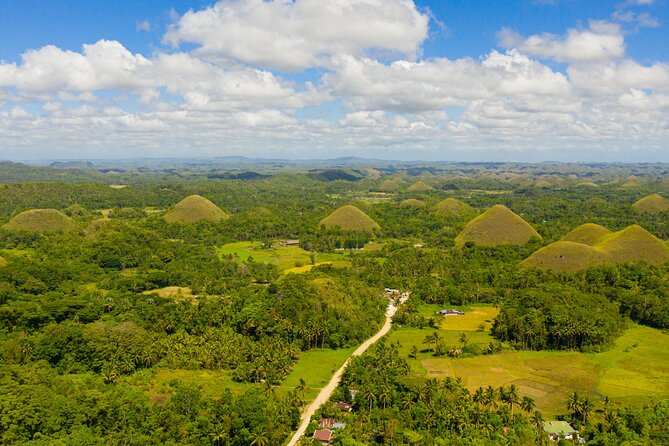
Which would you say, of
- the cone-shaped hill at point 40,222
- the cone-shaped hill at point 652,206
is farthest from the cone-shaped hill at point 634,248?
the cone-shaped hill at point 40,222

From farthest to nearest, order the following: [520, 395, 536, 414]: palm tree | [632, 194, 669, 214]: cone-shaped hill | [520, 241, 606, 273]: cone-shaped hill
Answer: [632, 194, 669, 214]: cone-shaped hill → [520, 241, 606, 273]: cone-shaped hill → [520, 395, 536, 414]: palm tree

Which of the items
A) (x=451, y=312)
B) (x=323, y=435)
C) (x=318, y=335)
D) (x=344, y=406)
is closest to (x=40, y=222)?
(x=318, y=335)

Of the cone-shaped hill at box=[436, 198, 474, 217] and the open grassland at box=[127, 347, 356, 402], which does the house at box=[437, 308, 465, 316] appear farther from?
the cone-shaped hill at box=[436, 198, 474, 217]

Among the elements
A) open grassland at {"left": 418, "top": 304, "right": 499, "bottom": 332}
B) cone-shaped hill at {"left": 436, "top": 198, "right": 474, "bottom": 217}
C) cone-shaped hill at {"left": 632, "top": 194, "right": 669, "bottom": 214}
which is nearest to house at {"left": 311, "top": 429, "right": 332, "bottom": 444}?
open grassland at {"left": 418, "top": 304, "right": 499, "bottom": 332}

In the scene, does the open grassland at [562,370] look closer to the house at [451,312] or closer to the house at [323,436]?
the house at [451,312]

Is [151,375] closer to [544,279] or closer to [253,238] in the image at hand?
[544,279]

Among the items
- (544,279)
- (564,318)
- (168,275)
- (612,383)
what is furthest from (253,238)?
(612,383)
